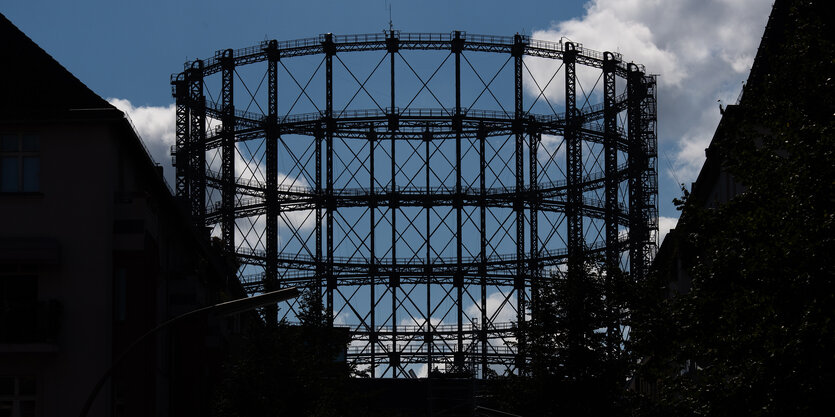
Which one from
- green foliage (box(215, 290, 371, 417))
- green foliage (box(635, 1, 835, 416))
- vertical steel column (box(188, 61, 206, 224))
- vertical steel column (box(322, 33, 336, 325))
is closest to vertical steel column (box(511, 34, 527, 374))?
vertical steel column (box(322, 33, 336, 325))

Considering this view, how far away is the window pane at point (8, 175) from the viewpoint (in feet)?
91.2

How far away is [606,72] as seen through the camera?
7250 cm

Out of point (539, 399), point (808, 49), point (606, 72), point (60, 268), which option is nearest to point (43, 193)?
point (60, 268)

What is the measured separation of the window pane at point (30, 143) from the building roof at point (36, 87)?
581 mm

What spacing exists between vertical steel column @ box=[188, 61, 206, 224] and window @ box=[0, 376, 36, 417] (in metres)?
44.2

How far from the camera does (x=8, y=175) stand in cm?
2789

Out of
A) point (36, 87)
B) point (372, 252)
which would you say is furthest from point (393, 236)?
point (36, 87)

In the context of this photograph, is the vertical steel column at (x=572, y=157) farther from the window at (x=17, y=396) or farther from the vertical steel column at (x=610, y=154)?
the window at (x=17, y=396)

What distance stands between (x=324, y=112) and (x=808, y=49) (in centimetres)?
5187

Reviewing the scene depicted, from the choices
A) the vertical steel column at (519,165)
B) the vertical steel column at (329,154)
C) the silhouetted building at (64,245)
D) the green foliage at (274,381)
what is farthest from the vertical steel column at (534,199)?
the silhouetted building at (64,245)

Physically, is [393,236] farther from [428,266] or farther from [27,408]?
[27,408]

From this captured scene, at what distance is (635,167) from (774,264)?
53.7m

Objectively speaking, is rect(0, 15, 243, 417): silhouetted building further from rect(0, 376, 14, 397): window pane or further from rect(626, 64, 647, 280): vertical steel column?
rect(626, 64, 647, 280): vertical steel column

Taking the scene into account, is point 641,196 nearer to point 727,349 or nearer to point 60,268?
point 60,268
